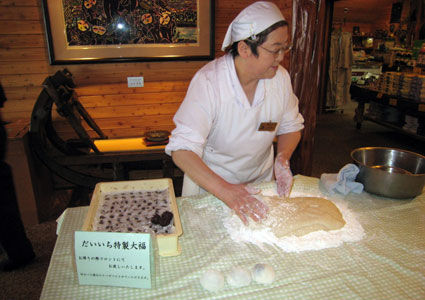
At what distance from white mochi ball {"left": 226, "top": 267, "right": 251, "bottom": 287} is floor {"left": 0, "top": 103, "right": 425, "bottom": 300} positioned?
159cm

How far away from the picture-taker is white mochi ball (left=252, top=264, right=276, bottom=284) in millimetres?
948

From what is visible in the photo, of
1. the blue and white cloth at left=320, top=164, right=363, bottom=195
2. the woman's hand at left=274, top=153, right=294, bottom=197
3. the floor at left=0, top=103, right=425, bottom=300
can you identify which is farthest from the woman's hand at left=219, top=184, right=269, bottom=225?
the floor at left=0, top=103, right=425, bottom=300

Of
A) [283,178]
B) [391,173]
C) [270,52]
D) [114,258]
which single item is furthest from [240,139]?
[114,258]

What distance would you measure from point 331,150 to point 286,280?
399cm

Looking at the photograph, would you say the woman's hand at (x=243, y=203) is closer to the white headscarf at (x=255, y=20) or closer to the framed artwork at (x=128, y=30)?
the white headscarf at (x=255, y=20)

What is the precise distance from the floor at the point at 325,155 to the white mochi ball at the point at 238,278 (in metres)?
1.59

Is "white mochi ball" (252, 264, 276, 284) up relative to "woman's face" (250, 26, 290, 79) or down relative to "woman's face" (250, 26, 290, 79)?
down

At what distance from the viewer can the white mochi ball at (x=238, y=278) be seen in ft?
3.09

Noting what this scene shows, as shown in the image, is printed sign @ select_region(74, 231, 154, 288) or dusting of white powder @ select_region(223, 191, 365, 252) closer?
printed sign @ select_region(74, 231, 154, 288)

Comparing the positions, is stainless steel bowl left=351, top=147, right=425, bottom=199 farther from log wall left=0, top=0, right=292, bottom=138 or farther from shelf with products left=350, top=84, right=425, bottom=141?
shelf with products left=350, top=84, right=425, bottom=141

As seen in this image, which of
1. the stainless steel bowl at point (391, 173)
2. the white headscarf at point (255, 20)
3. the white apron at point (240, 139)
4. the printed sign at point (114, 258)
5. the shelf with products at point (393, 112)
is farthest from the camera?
the shelf with products at point (393, 112)

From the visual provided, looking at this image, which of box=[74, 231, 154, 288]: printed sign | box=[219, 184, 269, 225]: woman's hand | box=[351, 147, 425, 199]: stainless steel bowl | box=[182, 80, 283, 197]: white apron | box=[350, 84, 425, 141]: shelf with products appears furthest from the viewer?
box=[350, 84, 425, 141]: shelf with products

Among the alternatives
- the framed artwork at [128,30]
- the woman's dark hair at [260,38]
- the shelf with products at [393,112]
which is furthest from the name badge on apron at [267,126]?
the shelf with products at [393,112]

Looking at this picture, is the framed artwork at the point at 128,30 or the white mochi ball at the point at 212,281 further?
the framed artwork at the point at 128,30
